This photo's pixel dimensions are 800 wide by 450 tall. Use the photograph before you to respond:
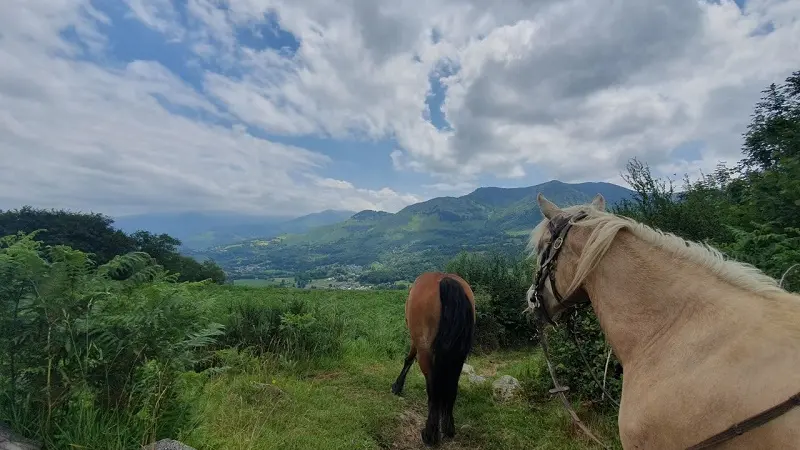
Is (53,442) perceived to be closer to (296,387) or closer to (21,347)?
(21,347)

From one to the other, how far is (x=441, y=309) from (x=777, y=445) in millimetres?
3838

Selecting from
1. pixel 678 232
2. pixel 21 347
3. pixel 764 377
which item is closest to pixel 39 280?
pixel 21 347

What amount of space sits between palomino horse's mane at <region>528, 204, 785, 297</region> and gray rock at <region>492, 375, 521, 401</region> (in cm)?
459

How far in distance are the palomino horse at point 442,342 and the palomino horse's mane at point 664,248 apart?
8.77 feet

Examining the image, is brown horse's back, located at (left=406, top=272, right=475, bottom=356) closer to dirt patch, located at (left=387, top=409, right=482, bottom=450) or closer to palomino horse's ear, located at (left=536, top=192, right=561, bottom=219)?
dirt patch, located at (left=387, top=409, right=482, bottom=450)

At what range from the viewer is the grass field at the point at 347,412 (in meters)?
4.27

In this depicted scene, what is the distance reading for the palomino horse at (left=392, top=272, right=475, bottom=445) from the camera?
4.88 metres

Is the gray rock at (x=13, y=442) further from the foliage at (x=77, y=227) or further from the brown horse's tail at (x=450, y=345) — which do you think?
the foliage at (x=77, y=227)

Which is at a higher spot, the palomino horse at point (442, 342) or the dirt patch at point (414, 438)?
the palomino horse at point (442, 342)

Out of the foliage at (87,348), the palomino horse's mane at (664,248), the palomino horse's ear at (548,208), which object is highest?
the palomino horse's ear at (548,208)

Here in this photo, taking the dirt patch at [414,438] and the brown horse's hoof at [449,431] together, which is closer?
the dirt patch at [414,438]

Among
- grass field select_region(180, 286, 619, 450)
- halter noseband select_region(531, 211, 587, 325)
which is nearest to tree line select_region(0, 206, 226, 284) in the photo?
grass field select_region(180, 286, 619, 450)

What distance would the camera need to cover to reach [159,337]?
125 inches

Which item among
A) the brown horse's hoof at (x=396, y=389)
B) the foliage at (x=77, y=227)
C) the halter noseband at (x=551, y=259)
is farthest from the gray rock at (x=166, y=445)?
the foliage at (x=77, y=227)
